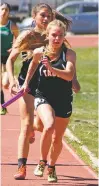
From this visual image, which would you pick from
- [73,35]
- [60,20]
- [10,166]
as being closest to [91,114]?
[10,166]

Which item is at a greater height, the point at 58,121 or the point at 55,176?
the point at 58,121

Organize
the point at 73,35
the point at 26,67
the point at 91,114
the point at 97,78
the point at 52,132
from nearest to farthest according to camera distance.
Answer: the point at 52,132 < the point at 26,67 < the point at 91,114 < the point at 97,78 < the point at 73,35

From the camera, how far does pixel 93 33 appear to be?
41844mm

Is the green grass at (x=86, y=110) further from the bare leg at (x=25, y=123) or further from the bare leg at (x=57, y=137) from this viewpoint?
the bare leg at (x=25, y=123)

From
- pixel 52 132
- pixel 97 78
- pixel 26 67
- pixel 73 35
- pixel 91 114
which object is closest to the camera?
pixel 52 132

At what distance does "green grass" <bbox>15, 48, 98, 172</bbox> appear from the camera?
38.6 ft

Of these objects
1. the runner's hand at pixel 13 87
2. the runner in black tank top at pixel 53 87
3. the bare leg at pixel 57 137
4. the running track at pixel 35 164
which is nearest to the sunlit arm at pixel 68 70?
the runner in black tank top at pixel 53 87

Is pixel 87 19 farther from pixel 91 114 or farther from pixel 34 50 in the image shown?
pixel 34 50

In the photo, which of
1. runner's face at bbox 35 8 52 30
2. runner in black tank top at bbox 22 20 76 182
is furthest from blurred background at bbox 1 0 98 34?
runner in black tank top at bbox 22 20 76 182

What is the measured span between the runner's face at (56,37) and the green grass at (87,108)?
2504 millimetres

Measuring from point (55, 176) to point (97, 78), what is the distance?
14286 millimetres

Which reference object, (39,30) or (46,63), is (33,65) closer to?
(46,63)

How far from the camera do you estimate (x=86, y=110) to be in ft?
52.7

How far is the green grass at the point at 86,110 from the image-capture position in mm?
11778
